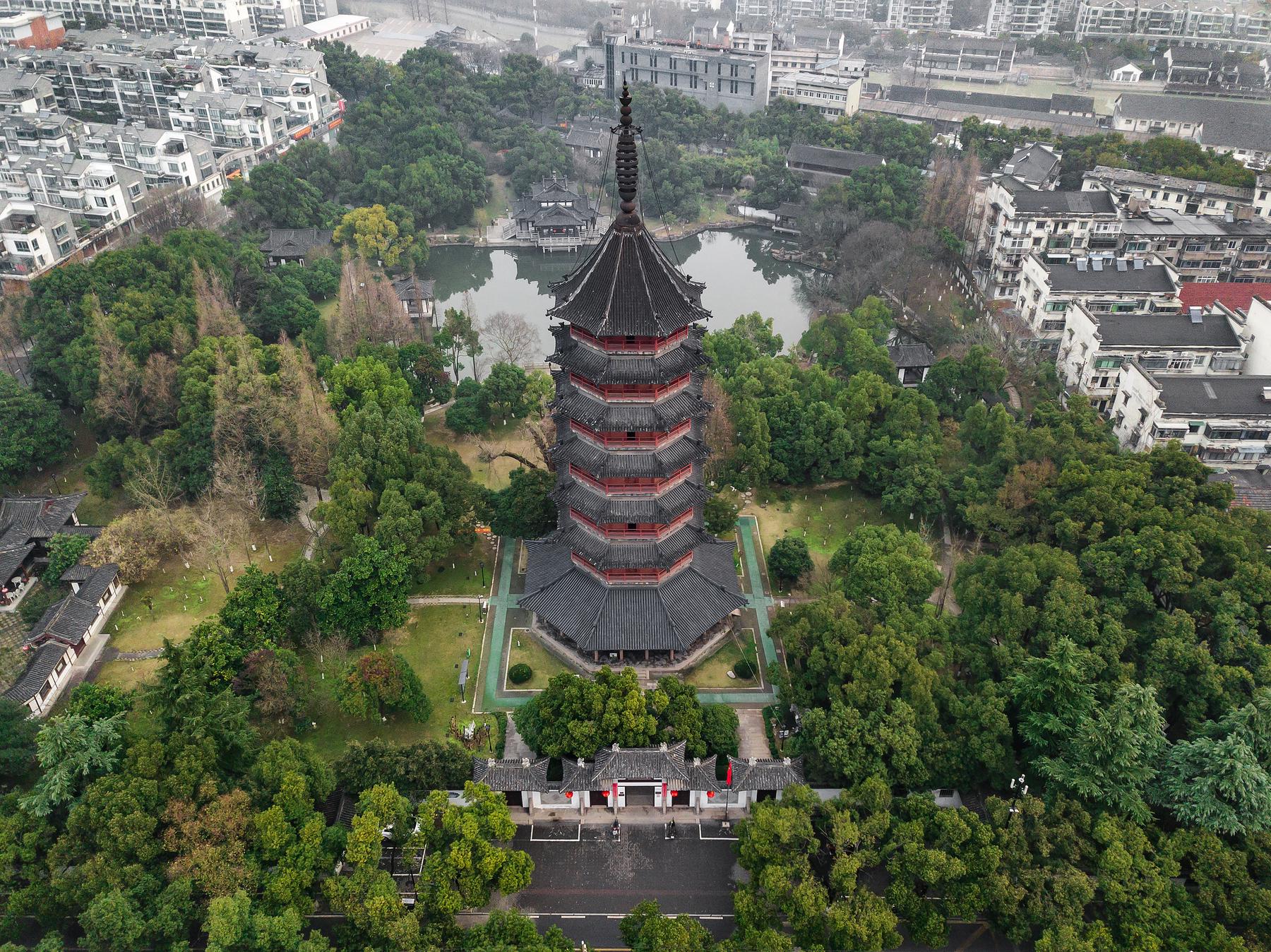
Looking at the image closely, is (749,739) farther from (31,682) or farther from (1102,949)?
(31,682)

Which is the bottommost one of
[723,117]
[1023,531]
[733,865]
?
[733,865]

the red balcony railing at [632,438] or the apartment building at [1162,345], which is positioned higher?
the red balcony railing at [632,438]

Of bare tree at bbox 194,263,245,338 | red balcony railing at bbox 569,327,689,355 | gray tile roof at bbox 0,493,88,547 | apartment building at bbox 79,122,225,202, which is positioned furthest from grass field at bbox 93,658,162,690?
apartment building at bbox 79,122,225,202

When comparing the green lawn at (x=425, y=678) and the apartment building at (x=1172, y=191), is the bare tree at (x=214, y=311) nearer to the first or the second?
the green lawn at (x=425, y=678)

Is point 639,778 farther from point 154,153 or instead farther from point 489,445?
point 154,153

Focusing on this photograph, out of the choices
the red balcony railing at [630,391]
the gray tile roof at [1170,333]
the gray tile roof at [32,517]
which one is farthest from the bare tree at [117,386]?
the gray tile roof at [1170,333]

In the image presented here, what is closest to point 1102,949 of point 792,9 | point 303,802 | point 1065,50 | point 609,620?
point 609,620

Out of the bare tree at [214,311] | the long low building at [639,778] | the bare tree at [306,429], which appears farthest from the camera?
the bare tree at [214,311]

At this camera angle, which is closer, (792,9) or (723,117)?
(723,117)
